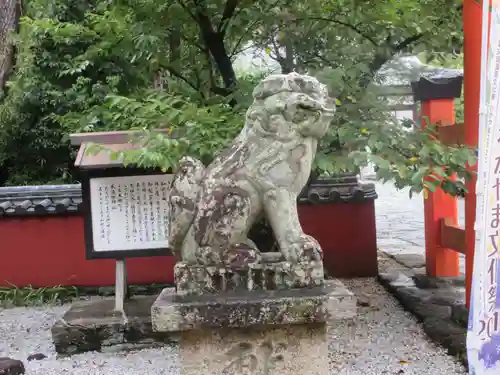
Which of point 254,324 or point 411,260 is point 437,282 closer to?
point 411,260

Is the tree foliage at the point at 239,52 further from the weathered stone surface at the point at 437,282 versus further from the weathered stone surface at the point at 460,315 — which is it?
the weathered stone surface at the point at 437,282

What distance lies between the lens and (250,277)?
266 centimetres

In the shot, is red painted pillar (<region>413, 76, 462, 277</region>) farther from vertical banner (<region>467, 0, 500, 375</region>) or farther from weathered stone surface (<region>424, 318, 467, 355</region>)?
vertical banner (<region>467, 0, 500, 375</region>)

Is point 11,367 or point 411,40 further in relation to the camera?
point 411,40

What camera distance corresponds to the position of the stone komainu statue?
8.76 ft

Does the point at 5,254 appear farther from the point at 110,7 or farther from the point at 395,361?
the point at 395,361

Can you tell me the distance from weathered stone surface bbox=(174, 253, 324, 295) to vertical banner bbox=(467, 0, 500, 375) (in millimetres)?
745

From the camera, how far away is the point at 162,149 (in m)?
3.56

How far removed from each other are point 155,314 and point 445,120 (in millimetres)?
4186

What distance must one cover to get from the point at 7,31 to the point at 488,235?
7.35 m

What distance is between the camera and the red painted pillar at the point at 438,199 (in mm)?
5883

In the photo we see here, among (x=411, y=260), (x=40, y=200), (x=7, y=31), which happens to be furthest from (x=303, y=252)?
(x=7, y=31)

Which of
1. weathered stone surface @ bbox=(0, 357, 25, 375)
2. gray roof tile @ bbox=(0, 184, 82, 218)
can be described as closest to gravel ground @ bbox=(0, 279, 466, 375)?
weathered stone surface @ bbox=(0, 357, 25, 375)

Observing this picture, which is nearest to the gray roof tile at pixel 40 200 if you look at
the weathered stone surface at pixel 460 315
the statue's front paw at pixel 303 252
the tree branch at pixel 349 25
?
the tree branch at pixel 349 25
